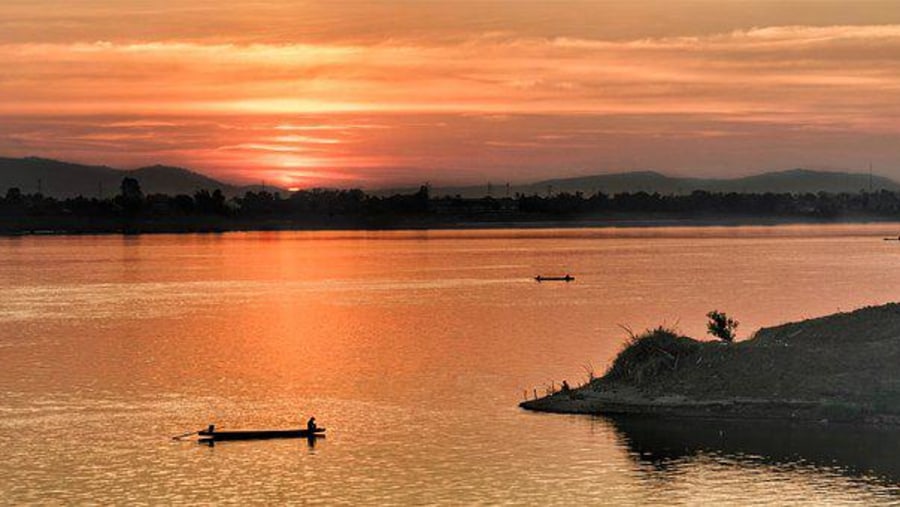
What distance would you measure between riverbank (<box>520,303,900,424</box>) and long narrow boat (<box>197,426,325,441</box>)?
9.63 metres

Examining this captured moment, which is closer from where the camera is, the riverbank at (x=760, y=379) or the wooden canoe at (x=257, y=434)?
the riverbank at (x=760, y=379)

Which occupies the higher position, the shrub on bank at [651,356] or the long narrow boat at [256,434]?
the shrub on bank at [651,356]

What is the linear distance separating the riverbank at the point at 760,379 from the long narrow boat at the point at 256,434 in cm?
963

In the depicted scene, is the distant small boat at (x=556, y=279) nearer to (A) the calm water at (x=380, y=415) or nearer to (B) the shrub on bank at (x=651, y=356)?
(A) the calm water at (x=380, y=415)

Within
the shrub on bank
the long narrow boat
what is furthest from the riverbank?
the long narrow boat

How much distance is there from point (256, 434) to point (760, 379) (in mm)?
18467

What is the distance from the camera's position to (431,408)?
59.2 metres

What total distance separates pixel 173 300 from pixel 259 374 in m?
67.2

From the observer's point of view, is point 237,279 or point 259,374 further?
point 237,279

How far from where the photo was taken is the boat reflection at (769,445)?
4594 cm

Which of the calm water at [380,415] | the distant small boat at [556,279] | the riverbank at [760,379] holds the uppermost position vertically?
the riverbank at [760,379]

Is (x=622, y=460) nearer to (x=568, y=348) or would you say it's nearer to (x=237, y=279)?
(x=568, y=348)

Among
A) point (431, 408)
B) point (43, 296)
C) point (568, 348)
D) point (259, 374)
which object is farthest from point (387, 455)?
point (43, 296)

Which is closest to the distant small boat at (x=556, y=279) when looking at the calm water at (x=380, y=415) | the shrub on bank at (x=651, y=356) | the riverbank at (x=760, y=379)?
the calm water at (x=380, y=415)
